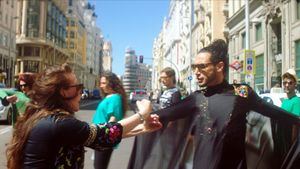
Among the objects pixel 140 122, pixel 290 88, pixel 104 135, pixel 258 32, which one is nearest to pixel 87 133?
pixel 104 135

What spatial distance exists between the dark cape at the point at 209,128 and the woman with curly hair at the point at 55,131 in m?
0.89

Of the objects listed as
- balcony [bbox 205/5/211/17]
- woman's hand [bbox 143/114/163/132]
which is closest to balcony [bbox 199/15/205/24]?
balcony [bbox 205/5/211/17]

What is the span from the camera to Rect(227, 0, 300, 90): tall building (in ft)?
75.6

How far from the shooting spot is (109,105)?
17.8ft

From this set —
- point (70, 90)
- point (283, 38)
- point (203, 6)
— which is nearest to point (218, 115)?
point (70, 90)

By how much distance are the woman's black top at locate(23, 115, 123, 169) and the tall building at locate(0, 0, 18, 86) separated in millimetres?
53840

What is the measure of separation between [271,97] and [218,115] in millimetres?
7061

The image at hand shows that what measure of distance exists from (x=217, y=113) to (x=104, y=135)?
3.69 ft

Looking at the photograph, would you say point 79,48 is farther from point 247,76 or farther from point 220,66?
point 220,66

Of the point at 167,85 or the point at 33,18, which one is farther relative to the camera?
the point at 33,18

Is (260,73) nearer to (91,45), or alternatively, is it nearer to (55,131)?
(55,131)

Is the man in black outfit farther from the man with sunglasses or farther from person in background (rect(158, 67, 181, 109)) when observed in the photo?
person in background (rect(158, 67, 181, 109))

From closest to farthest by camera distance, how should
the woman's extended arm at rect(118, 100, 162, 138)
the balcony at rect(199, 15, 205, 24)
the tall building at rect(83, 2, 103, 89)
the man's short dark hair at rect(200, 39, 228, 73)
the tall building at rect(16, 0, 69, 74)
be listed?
the woman's extended arm at rect(118, 100, 162, 138) → the man's short dark hair at rect(200, 39, 228, 73) → the balcony at rect(199, 15, 205, 24) → the tall building at rect(16, 0, 69, 74) → the tall building at rect(83, 2, 103, 89)

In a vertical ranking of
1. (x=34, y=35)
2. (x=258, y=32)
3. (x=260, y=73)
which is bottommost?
(x=260, y=73)
